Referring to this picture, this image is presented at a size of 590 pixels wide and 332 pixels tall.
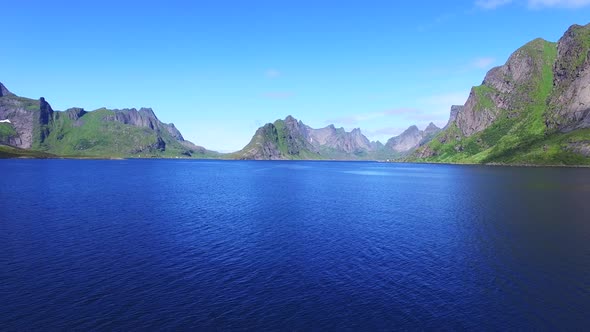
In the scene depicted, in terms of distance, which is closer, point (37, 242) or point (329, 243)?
point (37, 242)

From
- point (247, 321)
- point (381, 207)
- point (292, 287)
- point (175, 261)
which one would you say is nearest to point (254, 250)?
point (175, 261)

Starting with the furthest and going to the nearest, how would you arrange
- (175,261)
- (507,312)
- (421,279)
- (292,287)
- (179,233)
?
(179,233), (175,261), (421,279), (292,287), (507,312)

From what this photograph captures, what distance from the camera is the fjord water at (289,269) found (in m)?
38.1

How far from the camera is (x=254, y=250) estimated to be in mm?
62469

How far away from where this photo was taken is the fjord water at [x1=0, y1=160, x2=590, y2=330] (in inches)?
1499

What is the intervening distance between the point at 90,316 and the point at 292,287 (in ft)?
73.5

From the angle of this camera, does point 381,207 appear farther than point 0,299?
Yes

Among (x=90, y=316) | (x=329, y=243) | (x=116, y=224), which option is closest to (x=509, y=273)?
(x=329, y=243)

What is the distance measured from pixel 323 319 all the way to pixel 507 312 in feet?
66.3

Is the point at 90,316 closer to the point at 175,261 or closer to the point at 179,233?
the point at 175,261

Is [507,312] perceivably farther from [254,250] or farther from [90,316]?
[90,316]

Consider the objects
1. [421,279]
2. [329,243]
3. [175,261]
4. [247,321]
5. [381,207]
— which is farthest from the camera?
[381,207]

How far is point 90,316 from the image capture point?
37031 mm

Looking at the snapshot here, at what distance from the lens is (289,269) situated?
53250 millimetres
